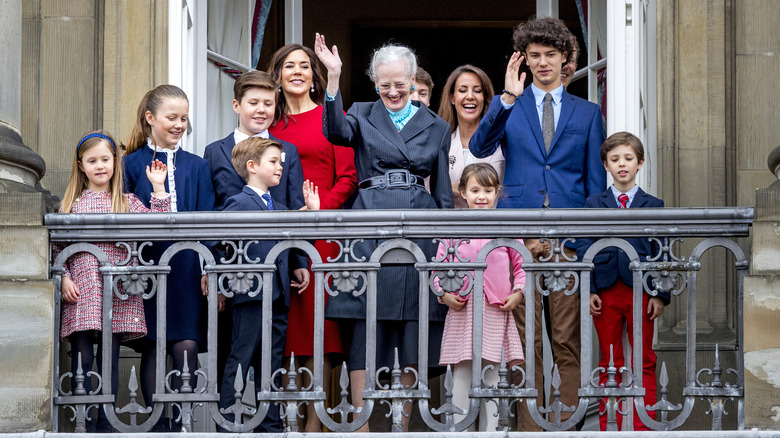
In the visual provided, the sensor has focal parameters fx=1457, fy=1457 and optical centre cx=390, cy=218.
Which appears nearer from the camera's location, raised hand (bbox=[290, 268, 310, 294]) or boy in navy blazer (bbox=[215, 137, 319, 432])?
boy in navy blazer (bbox=[215, 137, 319, 432])

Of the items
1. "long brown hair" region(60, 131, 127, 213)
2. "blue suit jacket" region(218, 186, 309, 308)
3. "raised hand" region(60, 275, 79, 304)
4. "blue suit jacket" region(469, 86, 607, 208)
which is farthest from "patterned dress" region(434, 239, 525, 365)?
"raised hand" region(60, 275, 79, 304)

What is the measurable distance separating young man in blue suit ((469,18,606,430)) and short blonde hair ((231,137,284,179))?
106 centimetres

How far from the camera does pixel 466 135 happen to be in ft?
25.8

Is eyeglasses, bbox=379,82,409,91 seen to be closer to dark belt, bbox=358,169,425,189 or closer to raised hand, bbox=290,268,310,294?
dark belt, bbox=358,169,425,189

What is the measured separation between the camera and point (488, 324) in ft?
22.3

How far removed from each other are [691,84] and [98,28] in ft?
11.8

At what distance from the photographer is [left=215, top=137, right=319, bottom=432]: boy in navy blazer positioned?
22.1 feet

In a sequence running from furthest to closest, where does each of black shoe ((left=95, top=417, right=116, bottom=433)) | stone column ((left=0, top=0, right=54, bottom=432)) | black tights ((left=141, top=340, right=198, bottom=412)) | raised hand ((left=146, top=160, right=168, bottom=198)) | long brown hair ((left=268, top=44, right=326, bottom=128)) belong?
long brown hair ((left=268, top=44, right=326, bottom=128)) → raised hand ((left=146, top=160, right=168, bottom=198)) → black tights ((left=141, top=340, right=198, bottom=412)) → black shoe ((left=95, top=417, right=116, bottom=433)) → stone column ((left=0, top=0, right=54, bottom=432))

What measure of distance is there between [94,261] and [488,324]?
184 cm

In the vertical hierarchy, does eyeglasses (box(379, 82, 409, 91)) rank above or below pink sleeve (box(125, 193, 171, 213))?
above

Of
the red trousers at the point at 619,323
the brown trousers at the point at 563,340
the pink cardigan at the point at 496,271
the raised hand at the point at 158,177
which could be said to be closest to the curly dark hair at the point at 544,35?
the brown trousers at the point at 563,340

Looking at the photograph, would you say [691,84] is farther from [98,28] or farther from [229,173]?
[98,28]

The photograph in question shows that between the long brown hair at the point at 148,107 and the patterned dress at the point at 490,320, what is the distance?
1.60 m

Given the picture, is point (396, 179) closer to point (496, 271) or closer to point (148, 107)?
point (496, 271)
